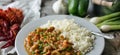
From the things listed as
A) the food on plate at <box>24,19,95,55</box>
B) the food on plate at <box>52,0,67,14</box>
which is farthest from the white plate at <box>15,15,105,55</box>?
the food on plate at <box>52,0,67,14</box>

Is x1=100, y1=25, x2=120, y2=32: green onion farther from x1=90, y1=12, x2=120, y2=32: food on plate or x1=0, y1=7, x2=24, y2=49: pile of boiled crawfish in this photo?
x1=0, y1=7, x2=24, y2=49: pile of boiled crawfish

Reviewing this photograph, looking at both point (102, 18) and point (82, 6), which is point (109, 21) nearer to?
point (102, 18)

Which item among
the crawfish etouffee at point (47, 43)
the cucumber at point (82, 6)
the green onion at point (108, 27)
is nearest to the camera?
the crawfish etouffee at point (47, 43)

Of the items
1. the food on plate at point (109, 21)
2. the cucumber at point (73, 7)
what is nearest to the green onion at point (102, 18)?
the food on plate at point (109, 21)

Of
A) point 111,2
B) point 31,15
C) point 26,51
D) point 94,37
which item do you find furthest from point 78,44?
point 31,15

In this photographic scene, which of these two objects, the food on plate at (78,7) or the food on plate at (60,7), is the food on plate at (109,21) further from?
the food on plate at (60,7)

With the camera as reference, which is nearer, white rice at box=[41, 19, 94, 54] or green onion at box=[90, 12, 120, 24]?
white rice at box=[41, 19, 94, 54]

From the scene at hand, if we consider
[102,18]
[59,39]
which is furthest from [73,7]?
[59,39]
